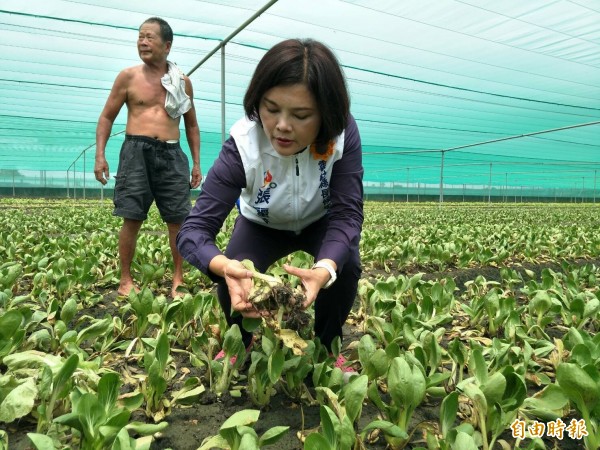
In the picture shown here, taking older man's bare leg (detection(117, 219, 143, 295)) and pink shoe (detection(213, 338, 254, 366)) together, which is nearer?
pink shoe (detection(213, 338, 254, 366))

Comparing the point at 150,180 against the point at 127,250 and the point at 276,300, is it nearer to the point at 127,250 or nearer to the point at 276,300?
the point at 127,250

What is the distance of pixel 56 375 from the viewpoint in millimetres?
1604

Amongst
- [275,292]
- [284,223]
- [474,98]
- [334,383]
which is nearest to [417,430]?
[334,383]

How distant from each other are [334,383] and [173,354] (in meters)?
0.99

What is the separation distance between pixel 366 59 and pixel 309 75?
404 inches

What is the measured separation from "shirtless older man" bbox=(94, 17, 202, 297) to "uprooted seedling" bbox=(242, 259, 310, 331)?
2.06 meters

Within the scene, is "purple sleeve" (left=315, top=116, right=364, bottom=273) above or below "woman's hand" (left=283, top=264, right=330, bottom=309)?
above

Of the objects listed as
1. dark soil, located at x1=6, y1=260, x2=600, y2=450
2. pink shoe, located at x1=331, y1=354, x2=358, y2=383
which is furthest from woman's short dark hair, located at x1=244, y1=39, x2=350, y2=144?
dark soil, located at x1=6, y1=260, x2=600, y2=450

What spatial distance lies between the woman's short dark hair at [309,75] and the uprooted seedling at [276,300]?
2.10ft

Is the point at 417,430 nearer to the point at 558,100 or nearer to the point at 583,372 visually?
the point at 583,372

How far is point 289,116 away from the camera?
181 centimetres

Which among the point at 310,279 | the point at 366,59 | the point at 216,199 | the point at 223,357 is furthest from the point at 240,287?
the point at 366,59

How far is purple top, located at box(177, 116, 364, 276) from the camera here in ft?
6.51

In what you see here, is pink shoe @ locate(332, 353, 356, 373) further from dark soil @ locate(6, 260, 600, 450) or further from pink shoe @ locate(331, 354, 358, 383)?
dark soil @ locate(6, 260, 600, 450)
